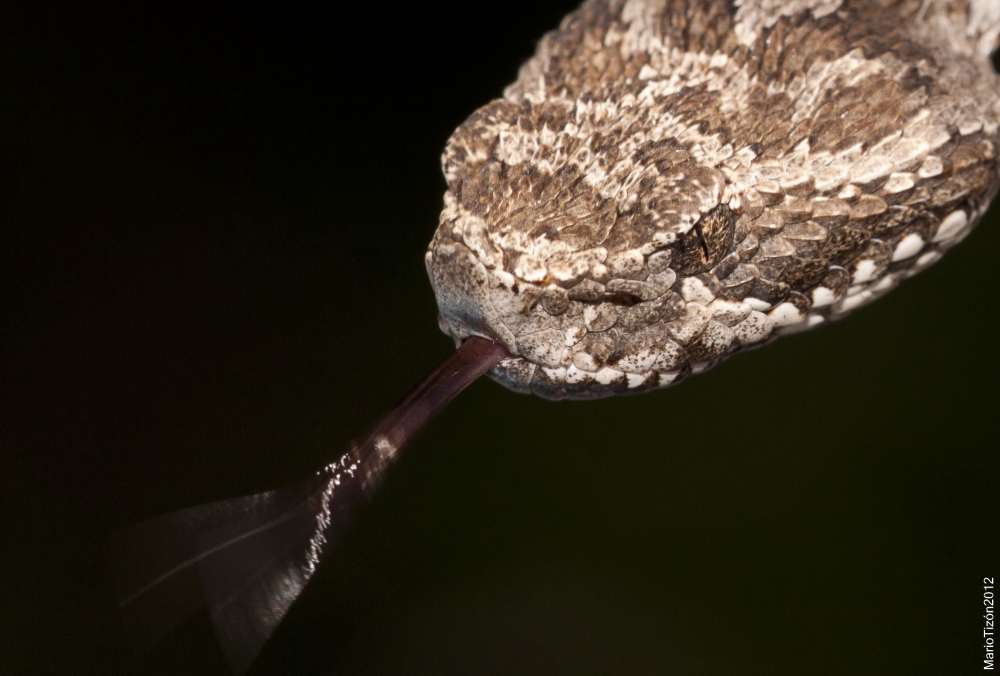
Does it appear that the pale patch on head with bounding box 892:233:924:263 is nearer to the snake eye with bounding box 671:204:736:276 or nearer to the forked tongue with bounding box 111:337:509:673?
the snake eye with bounding box 671:204:736:276

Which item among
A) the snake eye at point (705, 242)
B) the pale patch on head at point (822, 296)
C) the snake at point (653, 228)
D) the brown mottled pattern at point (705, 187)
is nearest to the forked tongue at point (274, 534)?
the snake at point (653, 228)

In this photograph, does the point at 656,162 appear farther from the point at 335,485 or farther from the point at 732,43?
the point at 335,485

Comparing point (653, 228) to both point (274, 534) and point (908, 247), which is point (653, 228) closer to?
point (908, 247)

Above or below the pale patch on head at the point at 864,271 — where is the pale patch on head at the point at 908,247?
below

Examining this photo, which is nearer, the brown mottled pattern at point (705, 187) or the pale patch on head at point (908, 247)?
the brown mottled pattern at point (705, 187)

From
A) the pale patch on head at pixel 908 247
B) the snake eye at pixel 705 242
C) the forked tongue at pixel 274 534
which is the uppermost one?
the forked tongue at pixel 274 534

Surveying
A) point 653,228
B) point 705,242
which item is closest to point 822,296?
point 705,242

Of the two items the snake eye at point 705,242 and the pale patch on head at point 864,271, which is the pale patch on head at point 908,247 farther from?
the snake eye at point 705,242

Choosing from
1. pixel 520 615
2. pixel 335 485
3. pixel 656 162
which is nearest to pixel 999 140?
pixel 656 162

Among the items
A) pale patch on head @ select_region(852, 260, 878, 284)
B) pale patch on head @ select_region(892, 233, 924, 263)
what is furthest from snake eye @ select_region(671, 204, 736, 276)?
pale patch on head @ select_region(892, 233, 924, 263)
